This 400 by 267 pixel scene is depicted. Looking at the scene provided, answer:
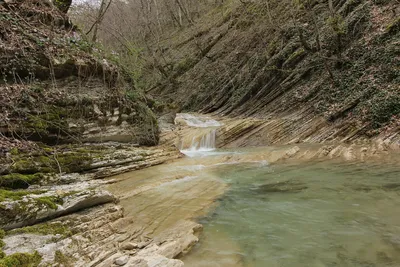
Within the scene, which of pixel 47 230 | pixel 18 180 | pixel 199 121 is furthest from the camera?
pixel 199 121

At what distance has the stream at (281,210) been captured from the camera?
3.64 metres

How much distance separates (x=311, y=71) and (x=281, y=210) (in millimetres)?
11423

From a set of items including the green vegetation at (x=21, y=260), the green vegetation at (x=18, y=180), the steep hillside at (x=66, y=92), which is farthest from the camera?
the steep hillside at (x=66, y=92)

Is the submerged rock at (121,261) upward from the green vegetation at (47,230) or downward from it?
downward

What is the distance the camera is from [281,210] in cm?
521

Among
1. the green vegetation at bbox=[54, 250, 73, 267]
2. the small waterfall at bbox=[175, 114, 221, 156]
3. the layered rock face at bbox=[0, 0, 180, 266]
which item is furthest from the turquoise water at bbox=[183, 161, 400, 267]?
the small waterfall at bbox=[175, 114, 221, 156]

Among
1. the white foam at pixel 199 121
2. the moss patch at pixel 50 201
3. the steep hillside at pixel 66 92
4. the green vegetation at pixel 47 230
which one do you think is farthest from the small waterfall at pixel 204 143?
the green vegetation at pixel 47 230

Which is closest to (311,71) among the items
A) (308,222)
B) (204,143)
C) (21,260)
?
(204,143)

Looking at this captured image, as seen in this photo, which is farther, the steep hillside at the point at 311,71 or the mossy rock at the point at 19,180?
the steep hillside at the point at 311,71

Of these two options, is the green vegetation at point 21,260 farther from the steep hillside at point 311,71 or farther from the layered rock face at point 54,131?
the steep hillside at point 311,71

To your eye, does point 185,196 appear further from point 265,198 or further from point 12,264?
point 12,264

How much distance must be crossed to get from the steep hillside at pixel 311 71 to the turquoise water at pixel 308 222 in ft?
15.4

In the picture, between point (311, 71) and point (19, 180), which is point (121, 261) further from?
point (311, 71)

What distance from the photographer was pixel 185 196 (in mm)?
6242
